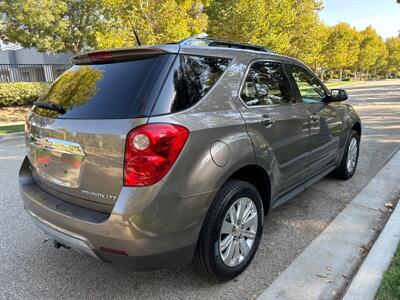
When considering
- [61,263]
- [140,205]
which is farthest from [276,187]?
[61,263]

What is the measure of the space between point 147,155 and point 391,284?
6.68ft

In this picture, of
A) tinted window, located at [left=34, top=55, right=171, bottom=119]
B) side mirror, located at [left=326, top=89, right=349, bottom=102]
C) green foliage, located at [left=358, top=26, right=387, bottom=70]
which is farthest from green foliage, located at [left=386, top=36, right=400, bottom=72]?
tinted window, located at [left=34, top=55, right=171, bottom=119]

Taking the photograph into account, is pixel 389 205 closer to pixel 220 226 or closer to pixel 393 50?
pixel 220 226

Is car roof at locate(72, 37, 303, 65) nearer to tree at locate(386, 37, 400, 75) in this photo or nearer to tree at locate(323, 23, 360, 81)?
tree at locate(323, 23, 360, 81)

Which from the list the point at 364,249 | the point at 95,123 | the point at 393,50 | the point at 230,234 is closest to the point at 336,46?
the point at 364,249

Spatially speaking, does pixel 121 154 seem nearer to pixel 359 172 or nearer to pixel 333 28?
pixel 359 172

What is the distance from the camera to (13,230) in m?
3.62

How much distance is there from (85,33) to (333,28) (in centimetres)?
2814

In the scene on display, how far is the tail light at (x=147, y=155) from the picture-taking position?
209cm

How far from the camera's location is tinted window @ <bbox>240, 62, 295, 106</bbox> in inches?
113

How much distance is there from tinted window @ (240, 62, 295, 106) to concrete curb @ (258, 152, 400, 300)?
55.8 inches

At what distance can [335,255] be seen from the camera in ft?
9.95

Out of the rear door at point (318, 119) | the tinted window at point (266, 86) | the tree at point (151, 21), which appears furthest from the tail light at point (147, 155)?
the tree at point (151, 21)

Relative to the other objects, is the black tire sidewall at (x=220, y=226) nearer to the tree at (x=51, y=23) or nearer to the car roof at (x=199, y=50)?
the car roof at (x=199, y=50)
